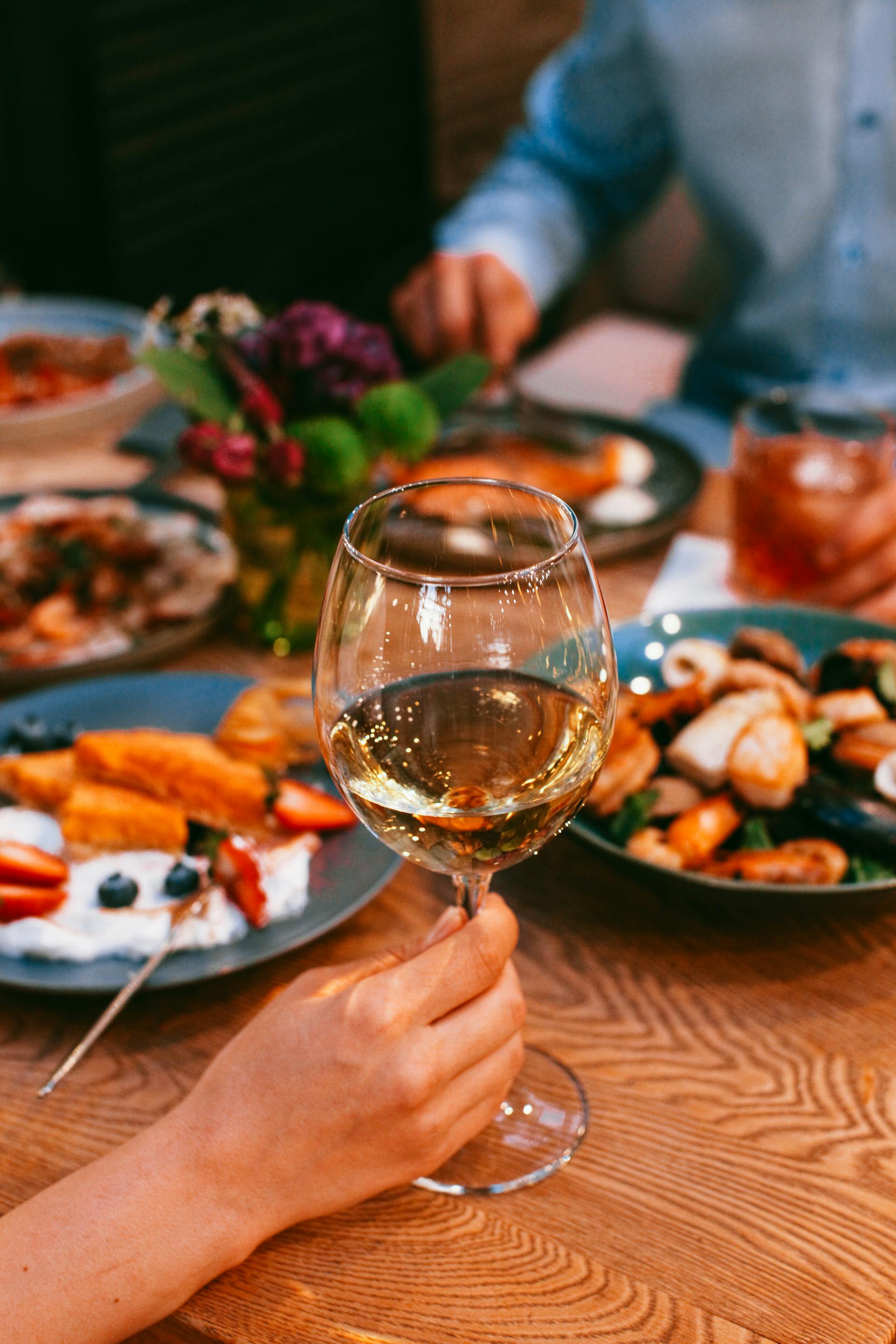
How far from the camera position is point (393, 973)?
67 centimetres

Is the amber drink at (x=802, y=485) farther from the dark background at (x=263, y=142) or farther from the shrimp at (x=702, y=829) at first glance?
the dark background at (x=263, y=142)

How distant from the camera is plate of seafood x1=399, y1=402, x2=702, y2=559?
1470 mm

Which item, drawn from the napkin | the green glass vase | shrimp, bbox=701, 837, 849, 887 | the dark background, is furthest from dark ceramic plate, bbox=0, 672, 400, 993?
the dark background

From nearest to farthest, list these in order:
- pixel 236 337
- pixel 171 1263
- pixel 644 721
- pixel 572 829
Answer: pixel 171 1263 < pixel 572 829 < pixel 644 721 < pixel 236 337

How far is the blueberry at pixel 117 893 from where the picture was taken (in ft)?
2.79

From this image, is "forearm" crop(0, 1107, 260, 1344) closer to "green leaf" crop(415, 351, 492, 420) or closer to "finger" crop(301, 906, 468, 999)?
"finger" crop(301, 906, 468, 999)

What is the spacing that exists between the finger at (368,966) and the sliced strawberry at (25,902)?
0.73 feet

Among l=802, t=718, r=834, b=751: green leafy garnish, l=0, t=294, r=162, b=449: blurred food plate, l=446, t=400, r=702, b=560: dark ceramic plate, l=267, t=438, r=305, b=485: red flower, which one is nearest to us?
l=802, t=718, r=834, b=751: green leafy garnish

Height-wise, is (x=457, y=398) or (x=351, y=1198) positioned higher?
(x=457, y=398)

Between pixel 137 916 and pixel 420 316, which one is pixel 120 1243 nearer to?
pixel 137 916

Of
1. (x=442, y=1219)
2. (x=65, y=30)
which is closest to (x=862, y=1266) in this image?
(x=442, y=1219)

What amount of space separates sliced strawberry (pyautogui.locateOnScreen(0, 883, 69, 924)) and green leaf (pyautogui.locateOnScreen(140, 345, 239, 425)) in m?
0.59

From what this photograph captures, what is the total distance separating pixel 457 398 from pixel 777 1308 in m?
1.00

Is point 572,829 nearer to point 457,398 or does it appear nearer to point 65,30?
point 457,398
